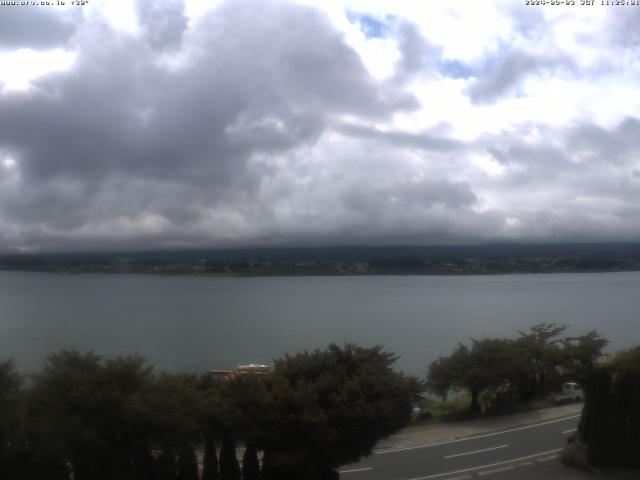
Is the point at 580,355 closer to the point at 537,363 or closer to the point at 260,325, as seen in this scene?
the point at 537,363

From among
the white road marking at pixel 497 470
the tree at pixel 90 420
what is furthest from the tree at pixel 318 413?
the white road marking at pixel 497 470


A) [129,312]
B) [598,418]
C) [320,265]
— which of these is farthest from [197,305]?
[598,418]

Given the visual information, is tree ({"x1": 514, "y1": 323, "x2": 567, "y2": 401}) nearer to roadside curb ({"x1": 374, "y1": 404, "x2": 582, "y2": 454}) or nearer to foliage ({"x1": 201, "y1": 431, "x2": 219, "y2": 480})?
roadside curb ({"x1": 374, "y1": 404, "x2": 582, "y2": 454})

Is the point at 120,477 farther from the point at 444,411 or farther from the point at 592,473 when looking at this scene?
the point at 444,411

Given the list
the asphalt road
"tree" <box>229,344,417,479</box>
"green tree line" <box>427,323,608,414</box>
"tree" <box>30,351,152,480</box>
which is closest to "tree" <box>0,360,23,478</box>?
"tree" <box>30,351,152,480</box>

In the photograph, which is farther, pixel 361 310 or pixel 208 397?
pixel 361 310

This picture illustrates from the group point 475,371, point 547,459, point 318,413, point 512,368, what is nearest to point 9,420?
point 318,413

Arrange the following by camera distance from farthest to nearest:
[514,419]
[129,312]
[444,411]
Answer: [129,312] < [444,411] < [514,419]
